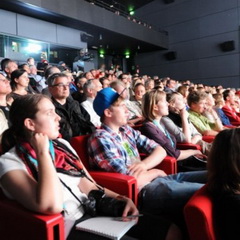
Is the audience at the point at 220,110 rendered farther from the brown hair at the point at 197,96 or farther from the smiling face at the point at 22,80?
the smiling face at the point at 22,80

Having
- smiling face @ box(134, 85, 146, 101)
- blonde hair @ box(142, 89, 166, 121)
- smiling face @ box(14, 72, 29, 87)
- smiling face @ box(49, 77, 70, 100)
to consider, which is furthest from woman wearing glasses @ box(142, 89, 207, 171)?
smiling face @ box(134, 85, 146, 101)

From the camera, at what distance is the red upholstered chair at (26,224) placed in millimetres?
969

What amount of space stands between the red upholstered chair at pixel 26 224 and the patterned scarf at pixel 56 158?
15 cm

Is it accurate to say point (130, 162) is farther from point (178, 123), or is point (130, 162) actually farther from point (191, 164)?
point (178, 123)

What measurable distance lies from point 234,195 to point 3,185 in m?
0.88

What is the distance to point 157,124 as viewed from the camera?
228 centimetres

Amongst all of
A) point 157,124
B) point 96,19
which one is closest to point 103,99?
point 157,124

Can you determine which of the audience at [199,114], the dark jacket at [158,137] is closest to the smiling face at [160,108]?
the dark jacket at [158,137]

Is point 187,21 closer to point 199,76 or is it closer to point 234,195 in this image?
point 199,76

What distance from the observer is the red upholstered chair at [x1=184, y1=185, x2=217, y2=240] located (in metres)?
0.96

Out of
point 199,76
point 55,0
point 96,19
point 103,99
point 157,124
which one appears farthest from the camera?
point 199,76

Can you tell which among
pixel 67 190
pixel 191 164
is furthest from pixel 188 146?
pixel 67 190

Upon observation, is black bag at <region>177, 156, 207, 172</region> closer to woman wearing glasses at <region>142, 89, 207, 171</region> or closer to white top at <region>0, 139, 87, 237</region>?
woman wearing glasses at <region>142, 89, 207, 171</region>

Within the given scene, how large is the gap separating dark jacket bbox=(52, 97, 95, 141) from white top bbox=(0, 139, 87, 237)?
124cm
